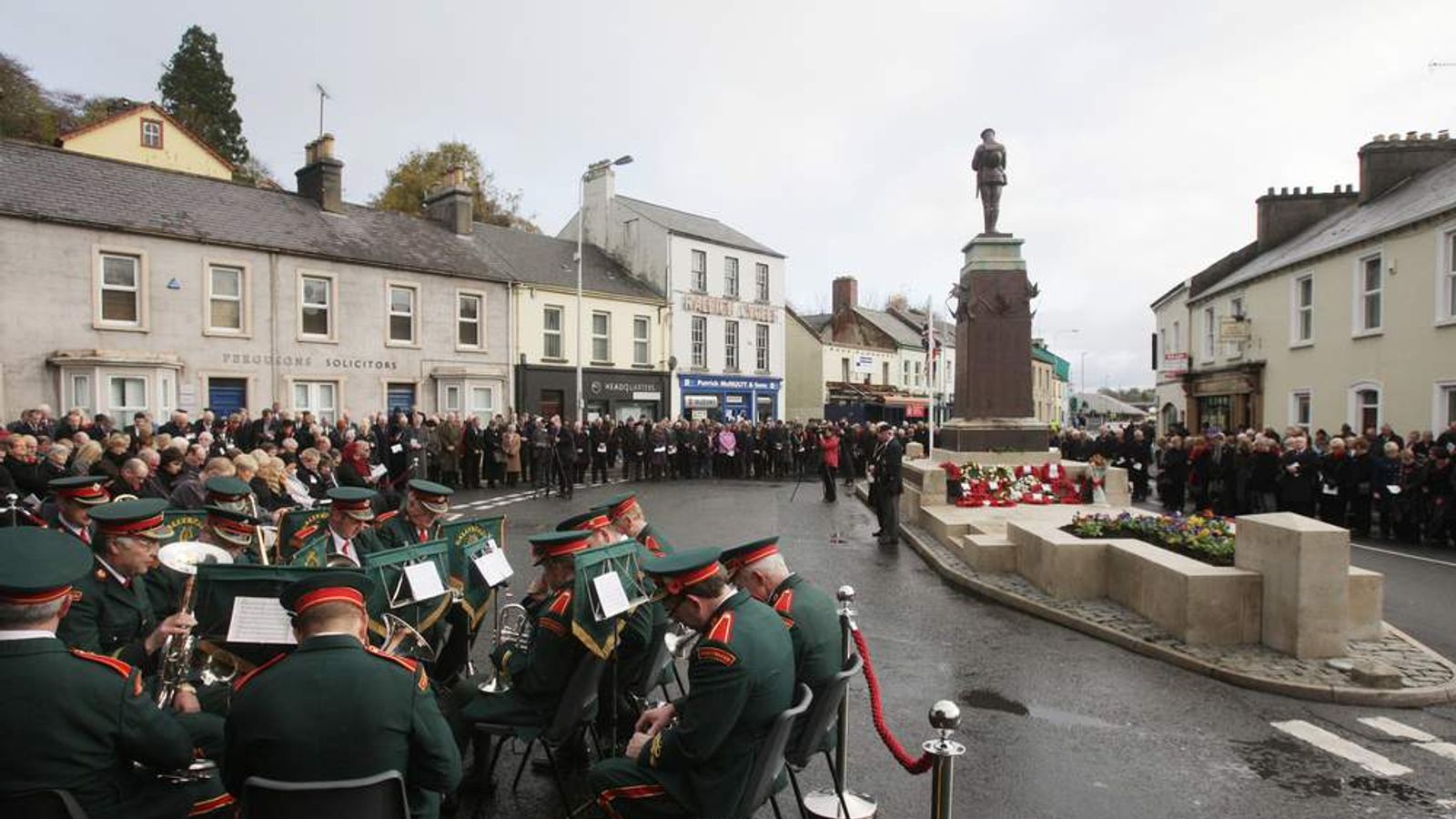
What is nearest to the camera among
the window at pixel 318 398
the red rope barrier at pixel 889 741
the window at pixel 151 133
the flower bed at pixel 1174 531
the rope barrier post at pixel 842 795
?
the red rope barrier at pixel 889 741

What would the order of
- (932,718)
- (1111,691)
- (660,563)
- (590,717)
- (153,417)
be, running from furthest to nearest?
(153,417) < (1111,691) < (590,717) < (660,563) < (932,718)

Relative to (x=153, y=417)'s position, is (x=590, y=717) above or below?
below

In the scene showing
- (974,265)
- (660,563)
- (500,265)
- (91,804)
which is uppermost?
(500,265)

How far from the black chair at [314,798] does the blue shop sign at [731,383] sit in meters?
33.2

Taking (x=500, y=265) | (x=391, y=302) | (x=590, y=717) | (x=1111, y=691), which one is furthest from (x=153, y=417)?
(x=1111, y=691)

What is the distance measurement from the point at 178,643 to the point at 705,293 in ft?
110

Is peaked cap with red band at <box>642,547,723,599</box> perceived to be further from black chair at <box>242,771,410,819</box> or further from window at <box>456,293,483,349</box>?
window at <box>456,293,483,349</box>

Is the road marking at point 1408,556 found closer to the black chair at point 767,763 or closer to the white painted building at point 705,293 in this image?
the black chair at point 767,763

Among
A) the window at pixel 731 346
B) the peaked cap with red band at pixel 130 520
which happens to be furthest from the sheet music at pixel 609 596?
the window at pixel 731 346

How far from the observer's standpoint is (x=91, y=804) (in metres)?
2.80

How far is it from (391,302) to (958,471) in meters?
19.7

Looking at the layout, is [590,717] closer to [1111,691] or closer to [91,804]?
[91,804]

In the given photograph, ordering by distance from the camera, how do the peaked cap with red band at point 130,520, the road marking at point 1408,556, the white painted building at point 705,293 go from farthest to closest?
the white painted building at point 705,293 → the road marking at point 1408,556 → the peaked cap with red band at point 130,520

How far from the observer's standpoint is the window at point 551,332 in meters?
31.0
